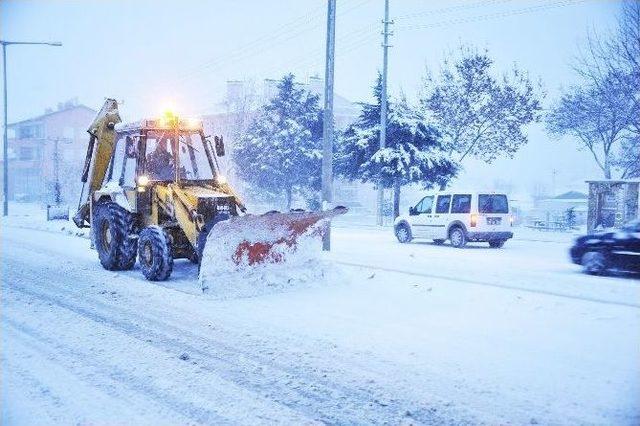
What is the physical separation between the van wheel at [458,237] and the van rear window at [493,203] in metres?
0.92

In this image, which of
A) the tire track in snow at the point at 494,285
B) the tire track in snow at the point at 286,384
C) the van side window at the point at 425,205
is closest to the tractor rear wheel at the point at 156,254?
the tire track in snow at the point at 286,384

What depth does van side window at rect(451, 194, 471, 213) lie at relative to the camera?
16.7 m

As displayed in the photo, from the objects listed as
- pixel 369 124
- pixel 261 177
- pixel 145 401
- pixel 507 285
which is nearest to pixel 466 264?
pixel 507 285

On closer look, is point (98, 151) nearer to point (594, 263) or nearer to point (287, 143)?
point (594, 263)

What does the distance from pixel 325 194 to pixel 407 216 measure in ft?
17.6

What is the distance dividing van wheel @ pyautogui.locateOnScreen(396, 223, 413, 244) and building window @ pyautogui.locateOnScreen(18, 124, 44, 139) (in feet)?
231

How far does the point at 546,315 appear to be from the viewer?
703 centimetres

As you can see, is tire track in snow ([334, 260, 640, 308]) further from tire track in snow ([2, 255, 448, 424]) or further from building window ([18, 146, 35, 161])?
building window ([18, 146, 35, 161])

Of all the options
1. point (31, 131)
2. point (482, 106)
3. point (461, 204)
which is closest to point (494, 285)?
point (461, 204)

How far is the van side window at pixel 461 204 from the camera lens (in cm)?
1667

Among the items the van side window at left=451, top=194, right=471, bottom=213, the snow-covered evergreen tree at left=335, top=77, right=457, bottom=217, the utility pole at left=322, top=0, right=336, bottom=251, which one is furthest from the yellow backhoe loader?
the snow-covered evergreen tree at left=335, top=77, right=457, bottom=217

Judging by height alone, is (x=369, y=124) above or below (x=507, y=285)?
above

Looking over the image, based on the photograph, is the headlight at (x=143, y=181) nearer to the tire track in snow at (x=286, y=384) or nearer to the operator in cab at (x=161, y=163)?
the operator in cab at (x=161, y=163)

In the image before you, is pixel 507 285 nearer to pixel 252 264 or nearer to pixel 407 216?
pixel 252 264
